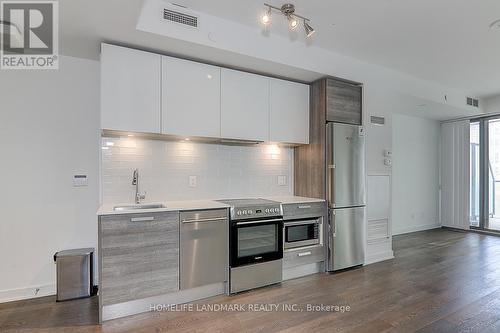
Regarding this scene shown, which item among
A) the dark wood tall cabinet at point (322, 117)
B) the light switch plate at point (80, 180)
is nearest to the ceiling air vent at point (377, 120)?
the dark wood tall cabinet at point (322, 117)

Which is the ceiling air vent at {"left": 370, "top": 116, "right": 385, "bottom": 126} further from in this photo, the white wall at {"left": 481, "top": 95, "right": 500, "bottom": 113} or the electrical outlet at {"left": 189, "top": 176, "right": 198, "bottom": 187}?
the white wall at {"left": 481, "top": 95, "right": 500, "bottom": 113}

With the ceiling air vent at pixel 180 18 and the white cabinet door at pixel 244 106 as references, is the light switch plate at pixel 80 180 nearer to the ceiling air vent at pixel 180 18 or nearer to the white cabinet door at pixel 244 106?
the white cabinet door at pixel 244 106

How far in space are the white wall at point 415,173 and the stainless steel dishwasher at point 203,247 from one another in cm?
436

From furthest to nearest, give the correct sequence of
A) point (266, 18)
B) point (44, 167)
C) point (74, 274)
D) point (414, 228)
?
point (414, 228), point (44, 167), point (74, 274), point (266, 18)

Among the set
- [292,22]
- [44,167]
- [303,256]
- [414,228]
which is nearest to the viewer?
[292,22]

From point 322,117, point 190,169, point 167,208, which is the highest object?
point 322,117

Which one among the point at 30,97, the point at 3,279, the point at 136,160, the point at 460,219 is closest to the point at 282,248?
the point at 136,160

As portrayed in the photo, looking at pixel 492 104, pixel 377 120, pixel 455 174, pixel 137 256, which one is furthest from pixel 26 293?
pixel 492 104

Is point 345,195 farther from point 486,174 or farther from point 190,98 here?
point 486,174

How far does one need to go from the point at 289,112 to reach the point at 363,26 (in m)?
1.28

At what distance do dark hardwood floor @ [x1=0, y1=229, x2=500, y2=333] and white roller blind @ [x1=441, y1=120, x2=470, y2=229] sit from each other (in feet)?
8.72

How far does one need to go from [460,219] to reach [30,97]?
26.7ft

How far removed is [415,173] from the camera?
613 cm

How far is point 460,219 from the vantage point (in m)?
6.18
